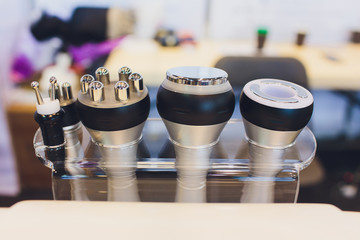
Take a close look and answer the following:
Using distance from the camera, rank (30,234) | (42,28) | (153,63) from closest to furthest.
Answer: (30,234) < (153,63) < (42,28)

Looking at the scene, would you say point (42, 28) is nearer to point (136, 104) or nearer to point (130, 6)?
point (130, 6)

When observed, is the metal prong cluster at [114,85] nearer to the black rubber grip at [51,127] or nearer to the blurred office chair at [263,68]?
the black rubber grip at [51,127]

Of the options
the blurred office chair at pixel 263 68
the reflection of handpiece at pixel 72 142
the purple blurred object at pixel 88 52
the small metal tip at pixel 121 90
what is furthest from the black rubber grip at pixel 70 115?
the purple blurred object at pixel 88 52

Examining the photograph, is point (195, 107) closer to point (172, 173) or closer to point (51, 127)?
point (172, 173)

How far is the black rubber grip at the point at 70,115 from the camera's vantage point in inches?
19.7

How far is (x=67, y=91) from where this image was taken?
1.63ft

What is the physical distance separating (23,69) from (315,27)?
1.84 m

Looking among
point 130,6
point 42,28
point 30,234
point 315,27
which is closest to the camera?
point 30,234

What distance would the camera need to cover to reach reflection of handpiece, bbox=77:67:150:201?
43 centimetres

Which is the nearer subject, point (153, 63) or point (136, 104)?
point (136, 104)

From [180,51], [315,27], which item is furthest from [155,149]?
[315,27]

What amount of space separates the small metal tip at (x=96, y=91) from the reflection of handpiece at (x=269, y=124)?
217 millimetres

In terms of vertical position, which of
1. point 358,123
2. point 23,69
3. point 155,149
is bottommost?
point 358,123

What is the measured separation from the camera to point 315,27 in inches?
80.9
